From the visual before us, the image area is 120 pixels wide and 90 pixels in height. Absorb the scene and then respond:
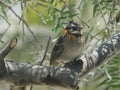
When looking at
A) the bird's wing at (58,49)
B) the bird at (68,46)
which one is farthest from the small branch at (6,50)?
the bird's wing at (58,49)

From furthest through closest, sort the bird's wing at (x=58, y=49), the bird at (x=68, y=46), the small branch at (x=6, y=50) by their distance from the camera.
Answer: the bird's wing at (x=58, y=49) < the bird at (x=68, y=46) < the small branch at (x=6, y=50)

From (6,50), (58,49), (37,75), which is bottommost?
(58,49)

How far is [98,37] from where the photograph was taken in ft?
6.64

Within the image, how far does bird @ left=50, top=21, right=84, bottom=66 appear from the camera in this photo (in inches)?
81.7

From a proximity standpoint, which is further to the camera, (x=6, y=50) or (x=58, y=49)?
(x=58, y=49)

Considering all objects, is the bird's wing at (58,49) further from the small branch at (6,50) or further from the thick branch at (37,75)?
the small branch at (6,50)

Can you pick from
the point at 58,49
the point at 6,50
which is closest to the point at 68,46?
the point at 58,49

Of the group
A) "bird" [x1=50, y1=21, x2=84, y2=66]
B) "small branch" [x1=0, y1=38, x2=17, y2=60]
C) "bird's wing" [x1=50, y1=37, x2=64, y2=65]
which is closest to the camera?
"small branch" [x1=0, y1=38, x2=17, y2=60]

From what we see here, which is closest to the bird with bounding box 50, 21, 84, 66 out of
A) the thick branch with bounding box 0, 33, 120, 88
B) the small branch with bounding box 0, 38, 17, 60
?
the thick branch with bounding box 0, 33, 120, 88

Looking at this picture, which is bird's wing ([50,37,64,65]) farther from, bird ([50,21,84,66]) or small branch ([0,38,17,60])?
small branch ([0,38,17,60])

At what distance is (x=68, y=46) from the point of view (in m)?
2.20

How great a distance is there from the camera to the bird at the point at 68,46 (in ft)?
6.81

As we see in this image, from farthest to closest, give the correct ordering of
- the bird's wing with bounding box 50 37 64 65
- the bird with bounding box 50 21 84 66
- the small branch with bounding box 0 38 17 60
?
1. the bird's wing with bounding box 50 37 64 65
2. the bird with bounding box 50 21 84 66
3. the small branch with bounding box 0 38 17 60

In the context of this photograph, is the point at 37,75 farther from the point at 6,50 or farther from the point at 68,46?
the point at 68,46
